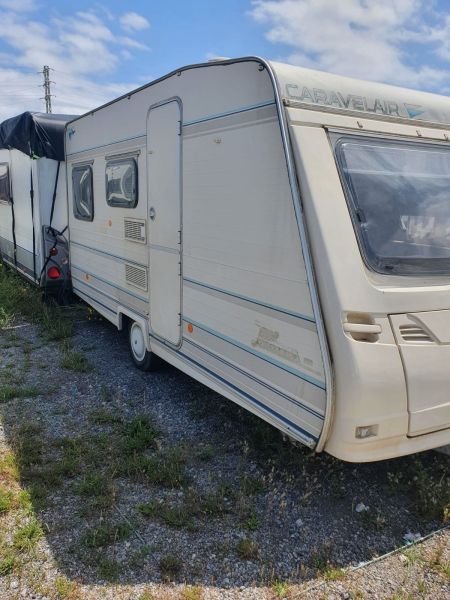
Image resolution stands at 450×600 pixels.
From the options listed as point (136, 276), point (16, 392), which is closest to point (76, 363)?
point (16, 392)

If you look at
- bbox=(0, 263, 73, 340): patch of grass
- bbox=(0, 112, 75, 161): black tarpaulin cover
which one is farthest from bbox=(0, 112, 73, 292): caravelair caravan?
bbox=(0, 263, 73, 340): patch of grass

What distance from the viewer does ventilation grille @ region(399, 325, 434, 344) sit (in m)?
2.66

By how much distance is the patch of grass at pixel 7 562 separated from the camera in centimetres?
259

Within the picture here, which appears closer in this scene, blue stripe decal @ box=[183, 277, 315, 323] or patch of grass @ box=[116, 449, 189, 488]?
blue stripe decal @ box=[183, 277, 315, 323]

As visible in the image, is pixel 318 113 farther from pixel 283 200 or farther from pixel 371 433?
pixel 371 433

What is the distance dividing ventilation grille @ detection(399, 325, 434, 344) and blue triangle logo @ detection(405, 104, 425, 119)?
1338 mm

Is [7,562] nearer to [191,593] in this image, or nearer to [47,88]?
[191,593]

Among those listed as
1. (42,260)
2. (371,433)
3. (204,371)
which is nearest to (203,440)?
(204,371)

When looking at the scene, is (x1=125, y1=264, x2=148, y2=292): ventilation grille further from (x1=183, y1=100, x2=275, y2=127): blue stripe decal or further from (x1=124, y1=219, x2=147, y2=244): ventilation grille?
(x1=183, y1=100, x2=275, y2=127): blue stripe decal

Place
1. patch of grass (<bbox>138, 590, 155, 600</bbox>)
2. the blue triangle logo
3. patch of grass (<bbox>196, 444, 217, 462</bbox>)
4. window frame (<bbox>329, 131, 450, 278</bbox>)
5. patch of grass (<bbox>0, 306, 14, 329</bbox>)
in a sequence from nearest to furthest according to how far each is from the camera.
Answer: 1. patch of grass (<bbox>138, 590, 155, 600</bbox>)
2. window frame (<bbox>329, 131, 450, 278</bbox>)
3. the blue triangle logo
4. patch of grass (<bbox>196, 444, 217, 462</bbox>)
5. patch of grass (<bbox>0, 306, 14, 329</bbox>)

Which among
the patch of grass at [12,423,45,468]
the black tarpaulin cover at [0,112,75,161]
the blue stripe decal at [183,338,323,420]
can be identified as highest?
the black tarpaulin cover at [0,112,75,161]

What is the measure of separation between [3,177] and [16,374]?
4.81 m

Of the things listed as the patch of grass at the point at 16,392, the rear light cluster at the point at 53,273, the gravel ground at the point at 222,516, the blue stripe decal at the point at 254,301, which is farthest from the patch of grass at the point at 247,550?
the rear light cluster at the point at 53,273

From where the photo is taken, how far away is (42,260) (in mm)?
6867
